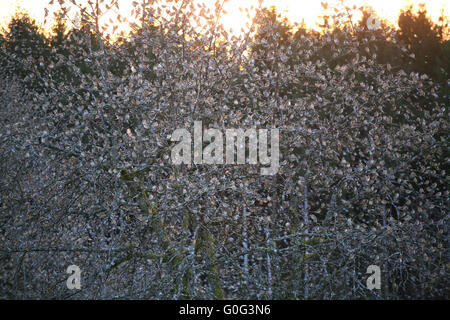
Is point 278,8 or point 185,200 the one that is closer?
point 185,200

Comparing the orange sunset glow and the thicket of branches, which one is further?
the orange sunset glow

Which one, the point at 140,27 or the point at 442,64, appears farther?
the point at 442,64

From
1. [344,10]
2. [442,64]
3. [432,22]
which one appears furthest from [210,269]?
[432,22]

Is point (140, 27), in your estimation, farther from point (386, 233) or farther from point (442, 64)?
point (442, 64)

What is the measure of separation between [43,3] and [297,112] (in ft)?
11.4

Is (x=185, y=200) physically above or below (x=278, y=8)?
below

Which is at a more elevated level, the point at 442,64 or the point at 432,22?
the point at 432,22

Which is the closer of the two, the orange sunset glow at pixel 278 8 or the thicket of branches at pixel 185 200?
the thicket of branches at pixel 185 200

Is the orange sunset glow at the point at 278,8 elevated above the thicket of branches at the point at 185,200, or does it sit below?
above

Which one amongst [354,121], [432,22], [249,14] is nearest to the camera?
[249,14]

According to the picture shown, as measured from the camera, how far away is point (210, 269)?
4.57 m

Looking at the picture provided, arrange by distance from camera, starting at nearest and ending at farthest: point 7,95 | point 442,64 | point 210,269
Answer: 1. point 210,269
2. point 442,64
3. point 7,95

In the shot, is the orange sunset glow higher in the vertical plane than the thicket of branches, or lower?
higher
